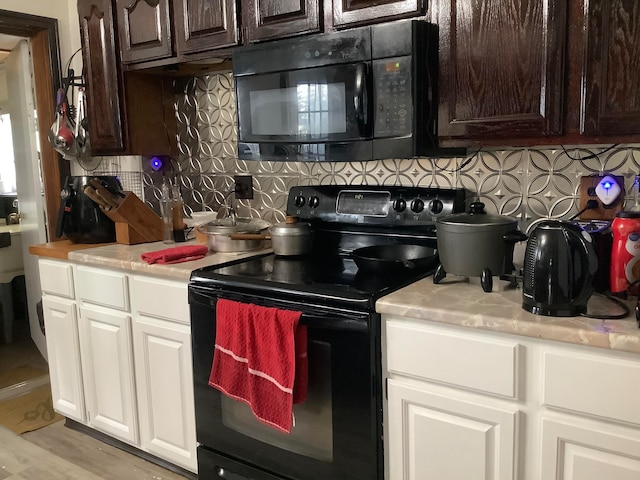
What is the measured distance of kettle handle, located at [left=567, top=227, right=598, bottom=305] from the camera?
54.1 inches

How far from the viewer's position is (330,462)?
5.72ft

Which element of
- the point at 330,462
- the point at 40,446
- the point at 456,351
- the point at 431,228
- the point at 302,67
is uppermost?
the point at 302,67

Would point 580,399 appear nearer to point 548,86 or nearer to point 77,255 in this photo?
point 548,86

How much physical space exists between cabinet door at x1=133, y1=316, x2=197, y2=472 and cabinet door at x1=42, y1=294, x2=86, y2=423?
1.36 ft

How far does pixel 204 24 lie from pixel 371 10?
730 millimetres

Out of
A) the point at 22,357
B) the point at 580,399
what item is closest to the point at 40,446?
the point at 22,357

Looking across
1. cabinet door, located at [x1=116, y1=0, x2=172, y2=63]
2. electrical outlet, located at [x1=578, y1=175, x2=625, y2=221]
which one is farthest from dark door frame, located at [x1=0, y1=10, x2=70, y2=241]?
electrical outlet, located at [x1=578, y1=175, x2=625, y2=221]

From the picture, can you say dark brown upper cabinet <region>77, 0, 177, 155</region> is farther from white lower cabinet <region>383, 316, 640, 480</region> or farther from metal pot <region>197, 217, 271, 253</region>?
white lower cabinet <region>383, 316, 640, 480</region>

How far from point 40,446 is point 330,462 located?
1.56 m

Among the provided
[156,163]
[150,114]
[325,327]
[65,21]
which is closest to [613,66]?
[325,327]

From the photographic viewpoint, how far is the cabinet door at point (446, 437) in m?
1.47

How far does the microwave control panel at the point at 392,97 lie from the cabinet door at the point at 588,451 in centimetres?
93

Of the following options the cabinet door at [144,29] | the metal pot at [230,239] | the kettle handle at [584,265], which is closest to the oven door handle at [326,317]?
the metal pot at [230,239]

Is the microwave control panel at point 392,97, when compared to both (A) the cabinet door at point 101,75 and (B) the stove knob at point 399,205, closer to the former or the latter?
(B) the stove knob at point 399,205
